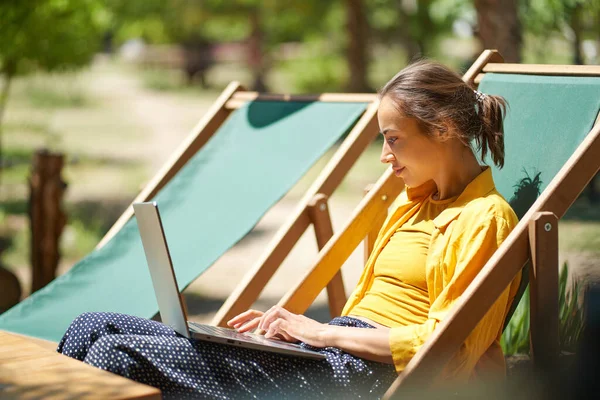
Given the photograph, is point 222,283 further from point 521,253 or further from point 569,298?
point 521,253

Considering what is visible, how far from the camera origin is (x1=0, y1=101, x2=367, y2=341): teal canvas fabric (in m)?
3.70

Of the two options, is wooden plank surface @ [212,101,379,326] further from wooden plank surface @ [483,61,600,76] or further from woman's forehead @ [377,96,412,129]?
woman's forehead @ [377,96,412,129]

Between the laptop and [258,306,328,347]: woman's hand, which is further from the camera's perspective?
[258,306,328,347]: woman's hand

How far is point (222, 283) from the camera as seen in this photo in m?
6.72

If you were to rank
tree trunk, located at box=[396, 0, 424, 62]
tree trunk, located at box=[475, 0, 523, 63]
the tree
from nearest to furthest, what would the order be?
tree trunk, located at box=[475, 0, 523, 63] → the tree → tree trunk, located at box=[396, 0, 424, 62]

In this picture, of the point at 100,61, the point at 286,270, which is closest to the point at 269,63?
the point at 100,61

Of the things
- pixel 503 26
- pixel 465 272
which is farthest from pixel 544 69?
pixel 503 26

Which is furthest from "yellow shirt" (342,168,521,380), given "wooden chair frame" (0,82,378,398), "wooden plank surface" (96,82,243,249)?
"wooden plank surface" (96,82,243,249)

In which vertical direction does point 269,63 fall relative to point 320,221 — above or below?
above

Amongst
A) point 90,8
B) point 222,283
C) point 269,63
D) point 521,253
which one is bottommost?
point 222,283

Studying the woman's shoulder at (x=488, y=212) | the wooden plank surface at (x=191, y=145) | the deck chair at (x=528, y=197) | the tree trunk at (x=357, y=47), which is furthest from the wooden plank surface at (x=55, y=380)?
the tree trunk at (x=357, y=47)

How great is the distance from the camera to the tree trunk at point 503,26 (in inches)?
286

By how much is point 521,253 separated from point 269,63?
27.6 meters

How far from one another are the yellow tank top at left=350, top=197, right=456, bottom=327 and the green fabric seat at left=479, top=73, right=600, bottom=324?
33 centimetres
